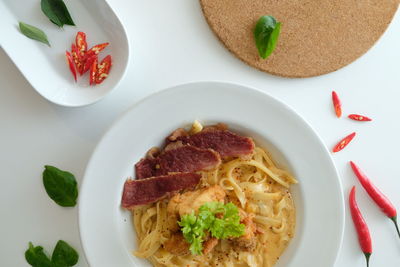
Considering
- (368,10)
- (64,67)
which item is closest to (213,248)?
(64,67)

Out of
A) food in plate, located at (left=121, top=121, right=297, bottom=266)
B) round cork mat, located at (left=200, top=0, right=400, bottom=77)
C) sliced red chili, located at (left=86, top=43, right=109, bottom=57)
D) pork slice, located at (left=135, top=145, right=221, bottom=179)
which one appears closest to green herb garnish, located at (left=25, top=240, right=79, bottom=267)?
food in plate, located at (left=121, top=121, right=297, bottom=266)

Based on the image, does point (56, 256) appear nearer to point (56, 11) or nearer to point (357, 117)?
point (56, 11)

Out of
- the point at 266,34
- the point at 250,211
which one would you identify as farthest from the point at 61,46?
the point at 250,211

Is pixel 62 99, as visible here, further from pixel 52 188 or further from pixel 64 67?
pixel 52 188

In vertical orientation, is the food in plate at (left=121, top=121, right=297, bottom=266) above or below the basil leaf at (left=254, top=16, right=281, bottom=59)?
below

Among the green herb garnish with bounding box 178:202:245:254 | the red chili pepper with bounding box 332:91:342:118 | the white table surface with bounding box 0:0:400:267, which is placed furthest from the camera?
the red chili pepper with bounding box 332:91:342:118

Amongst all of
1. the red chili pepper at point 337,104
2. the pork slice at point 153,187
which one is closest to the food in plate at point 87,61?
the pork slice at point 153,187

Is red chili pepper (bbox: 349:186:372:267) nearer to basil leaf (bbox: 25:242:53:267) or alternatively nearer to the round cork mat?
the round cork mat
